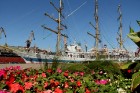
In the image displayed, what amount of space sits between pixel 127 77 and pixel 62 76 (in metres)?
1.93

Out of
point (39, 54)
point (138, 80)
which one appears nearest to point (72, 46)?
point (39, 54)

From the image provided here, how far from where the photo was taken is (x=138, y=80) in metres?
4.69

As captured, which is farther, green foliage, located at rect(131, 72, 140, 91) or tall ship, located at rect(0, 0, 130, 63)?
tall ship, located at rect(0, 0, 130, 63)

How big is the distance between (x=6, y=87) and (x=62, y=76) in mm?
2219

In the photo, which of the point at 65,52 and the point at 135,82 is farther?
the point at 65,52

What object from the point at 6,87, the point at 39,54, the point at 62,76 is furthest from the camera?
the point at 39,54

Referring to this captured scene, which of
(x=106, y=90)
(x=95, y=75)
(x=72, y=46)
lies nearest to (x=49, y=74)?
(x=95, y=75)

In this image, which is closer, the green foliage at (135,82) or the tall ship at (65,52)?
the green foliage at (135,82)

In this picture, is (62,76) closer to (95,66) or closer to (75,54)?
(95,66)

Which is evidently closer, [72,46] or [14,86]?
[14,86]

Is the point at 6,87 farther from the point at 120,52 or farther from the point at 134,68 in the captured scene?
the point at 120,52

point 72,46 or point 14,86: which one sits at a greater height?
point 72,46

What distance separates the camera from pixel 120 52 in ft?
282

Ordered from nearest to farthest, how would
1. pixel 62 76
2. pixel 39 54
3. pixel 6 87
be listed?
pixel 6 87 < pixel 62 76 < pixel 39 54
